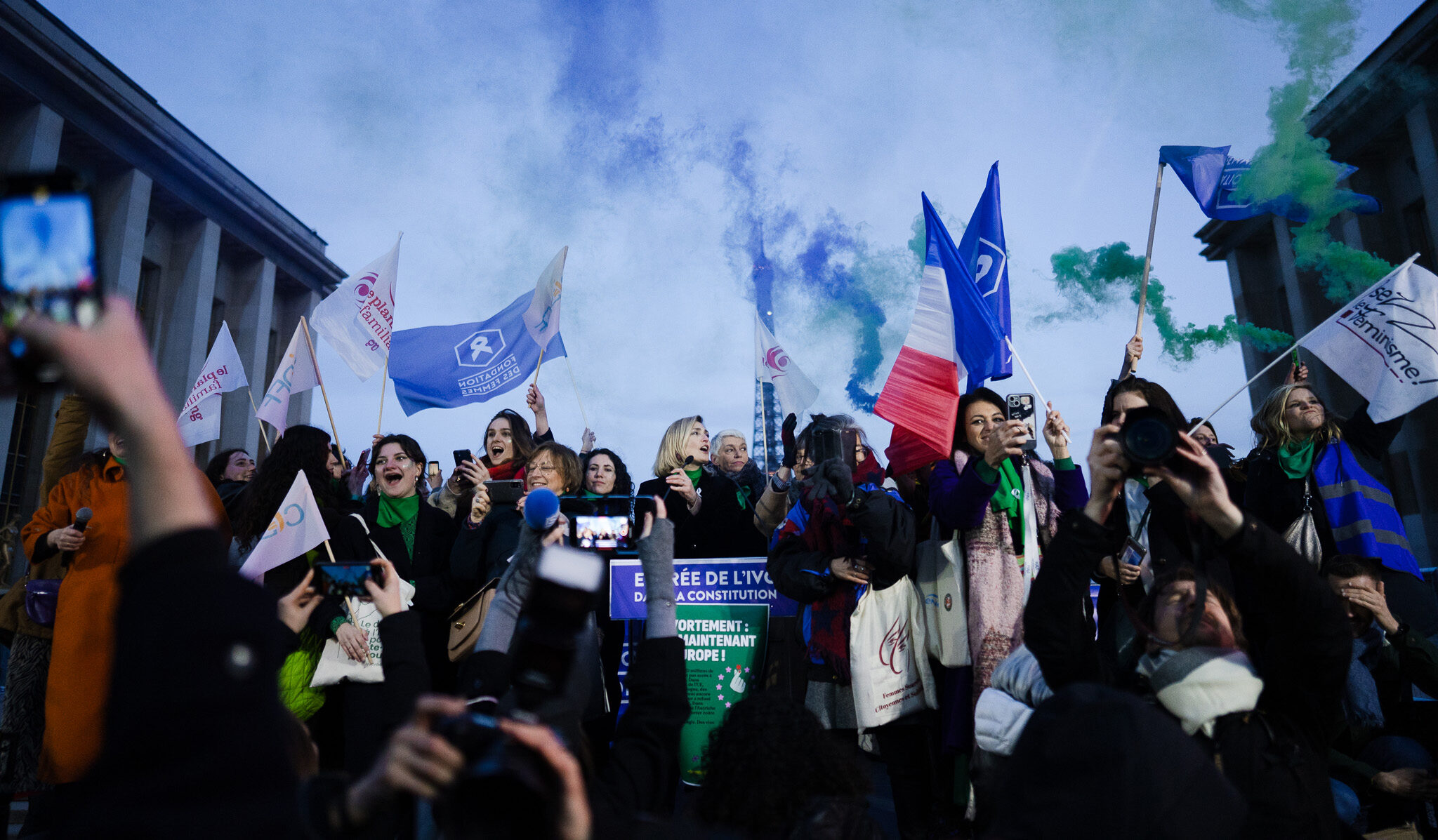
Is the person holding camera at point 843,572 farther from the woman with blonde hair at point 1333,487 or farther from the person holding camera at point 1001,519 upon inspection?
the woman with blonde hair at point 1333,487

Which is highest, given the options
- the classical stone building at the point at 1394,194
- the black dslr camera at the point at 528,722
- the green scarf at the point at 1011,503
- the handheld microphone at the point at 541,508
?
the classical stone building at the point at 1394,194

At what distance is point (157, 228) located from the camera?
89.2ft

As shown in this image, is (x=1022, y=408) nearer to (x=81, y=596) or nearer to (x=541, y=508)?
(x=541, y=508)

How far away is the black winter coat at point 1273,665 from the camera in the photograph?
2182 mm

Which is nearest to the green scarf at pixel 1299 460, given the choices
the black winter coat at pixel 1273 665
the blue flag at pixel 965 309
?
the blue flag at pixel 965 309

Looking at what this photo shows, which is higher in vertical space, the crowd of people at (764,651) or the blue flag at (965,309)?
the blue flag at (965,309)

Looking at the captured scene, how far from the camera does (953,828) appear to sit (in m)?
4.16

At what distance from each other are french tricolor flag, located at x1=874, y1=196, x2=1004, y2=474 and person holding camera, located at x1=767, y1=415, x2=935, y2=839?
0.31 m

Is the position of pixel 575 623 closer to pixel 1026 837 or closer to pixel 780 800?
pixel 1026 837

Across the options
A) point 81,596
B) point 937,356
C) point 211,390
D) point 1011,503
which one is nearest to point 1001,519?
point 1011,503

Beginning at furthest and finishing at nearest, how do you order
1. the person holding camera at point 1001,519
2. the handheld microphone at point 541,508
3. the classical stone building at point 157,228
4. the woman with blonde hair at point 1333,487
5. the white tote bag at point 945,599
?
the classical stone building at point 157,228
the woman with blonde hair at point 1333,487
the white tote bag at point 945,599
the person holding camera at point 1001,519
the handheld microphone at point 541,508

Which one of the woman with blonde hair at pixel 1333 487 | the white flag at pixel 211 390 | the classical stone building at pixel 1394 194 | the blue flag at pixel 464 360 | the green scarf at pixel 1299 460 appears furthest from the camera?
the classical stone building at pixel 1394 194

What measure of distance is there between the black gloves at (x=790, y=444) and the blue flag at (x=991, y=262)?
129 cm

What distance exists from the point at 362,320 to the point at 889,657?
18.5 feet
